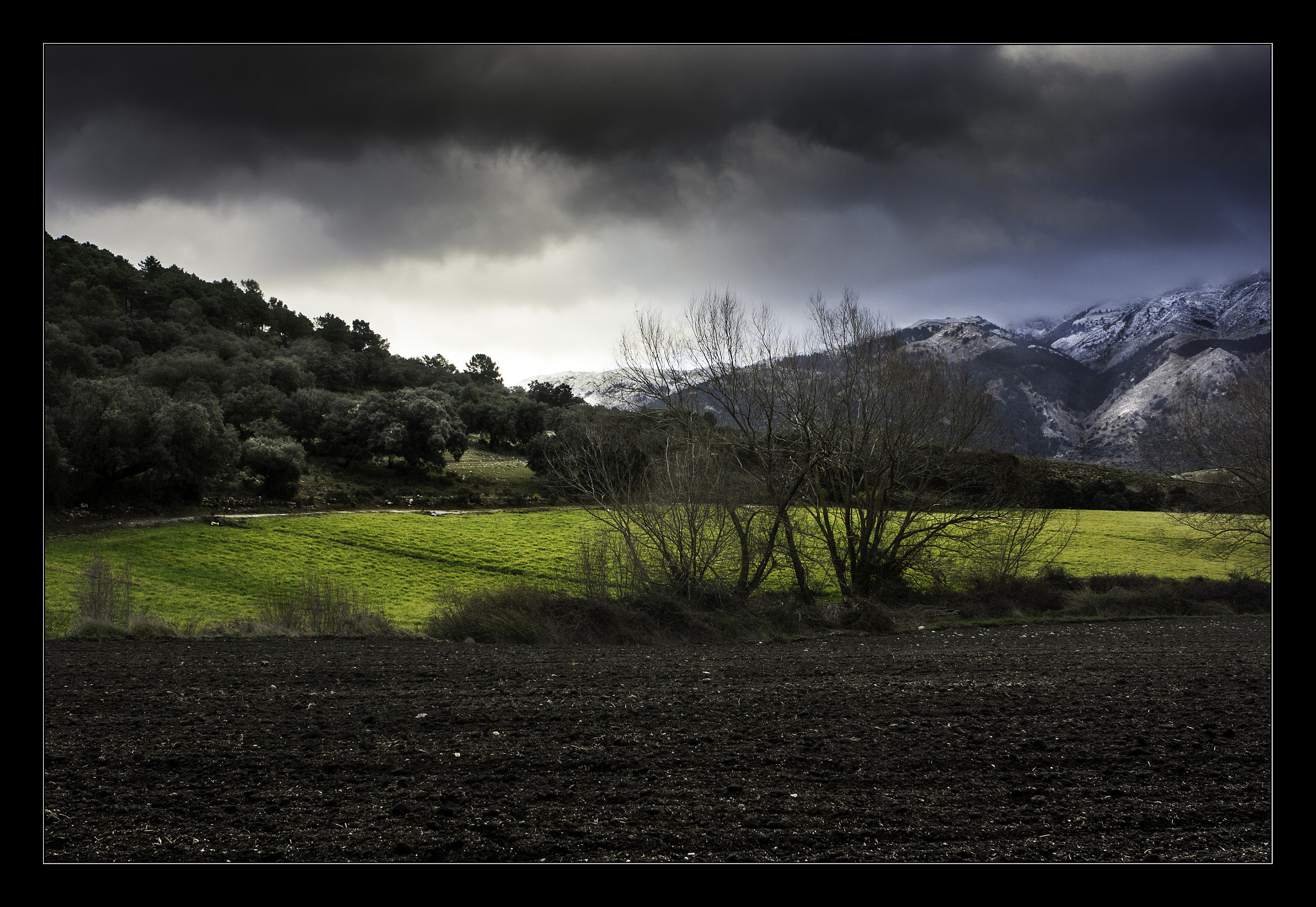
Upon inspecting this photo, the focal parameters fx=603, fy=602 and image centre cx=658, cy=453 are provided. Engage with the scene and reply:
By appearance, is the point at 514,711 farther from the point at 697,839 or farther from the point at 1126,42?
the point at 1126,42

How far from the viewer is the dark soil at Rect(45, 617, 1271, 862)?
3.67 metres

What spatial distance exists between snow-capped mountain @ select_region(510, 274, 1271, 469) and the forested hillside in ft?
44.2

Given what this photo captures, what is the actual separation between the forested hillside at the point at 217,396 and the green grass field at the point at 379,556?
4716mm

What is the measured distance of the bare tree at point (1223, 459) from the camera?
2095 cm

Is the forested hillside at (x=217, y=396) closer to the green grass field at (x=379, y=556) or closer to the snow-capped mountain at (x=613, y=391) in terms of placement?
the green grass field at (x=379, y=556)

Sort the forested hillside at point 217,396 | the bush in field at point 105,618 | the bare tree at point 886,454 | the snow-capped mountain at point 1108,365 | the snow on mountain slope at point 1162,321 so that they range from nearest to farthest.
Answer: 1. the snow on mountain slope at point 1162,321
2. the bush in field at point 105,618
3. the snow-capped mountain at point 1108,365
4. the bare tree at point 886,454
5. the forested hillside at point 217,396

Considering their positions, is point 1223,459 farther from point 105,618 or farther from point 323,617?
point 105,618

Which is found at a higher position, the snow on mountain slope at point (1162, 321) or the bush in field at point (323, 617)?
the snow on mountain slope at point (1162, 321)

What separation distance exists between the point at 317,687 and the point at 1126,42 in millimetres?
9683

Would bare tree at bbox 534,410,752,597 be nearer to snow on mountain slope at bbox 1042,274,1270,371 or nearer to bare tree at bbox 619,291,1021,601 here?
bare tree at bbox 619,291,1021,601

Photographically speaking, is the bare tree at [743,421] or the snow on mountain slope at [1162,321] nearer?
the snow on mountain slope at [1162,321]

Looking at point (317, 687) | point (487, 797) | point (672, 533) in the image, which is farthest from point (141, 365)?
point (487, 797)

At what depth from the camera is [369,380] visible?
90375 mm

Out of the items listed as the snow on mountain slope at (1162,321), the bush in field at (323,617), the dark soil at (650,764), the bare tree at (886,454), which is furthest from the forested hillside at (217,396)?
the bare tree at (886,454)
